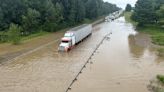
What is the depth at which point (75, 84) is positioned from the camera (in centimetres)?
2488

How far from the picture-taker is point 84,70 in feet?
97.1

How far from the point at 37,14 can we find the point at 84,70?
2968 cm

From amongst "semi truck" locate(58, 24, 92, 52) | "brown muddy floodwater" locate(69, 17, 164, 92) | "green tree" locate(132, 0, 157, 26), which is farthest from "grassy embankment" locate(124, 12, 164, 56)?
"semi truck" locate(58, 24, 92, 52)

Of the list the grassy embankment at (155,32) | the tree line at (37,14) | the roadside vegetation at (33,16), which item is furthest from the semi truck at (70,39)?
the grassy embankment at (155,32)

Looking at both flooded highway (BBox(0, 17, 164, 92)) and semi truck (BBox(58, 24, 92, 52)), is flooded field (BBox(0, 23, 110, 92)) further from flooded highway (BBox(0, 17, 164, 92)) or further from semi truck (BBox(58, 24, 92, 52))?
semi truck (BBox(58, 24, 92, 52))

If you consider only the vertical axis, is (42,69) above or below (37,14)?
below

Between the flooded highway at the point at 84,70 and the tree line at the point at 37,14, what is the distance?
14582 millimetres

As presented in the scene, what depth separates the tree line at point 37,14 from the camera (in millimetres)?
55625

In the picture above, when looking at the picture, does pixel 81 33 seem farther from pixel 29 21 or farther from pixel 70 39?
pixel 29 21

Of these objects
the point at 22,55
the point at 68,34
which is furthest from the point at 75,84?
the point at 68,34

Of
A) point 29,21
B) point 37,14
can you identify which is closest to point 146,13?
point 37,14

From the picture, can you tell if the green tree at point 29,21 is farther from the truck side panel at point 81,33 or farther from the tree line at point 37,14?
the truck side panel at point 81,33

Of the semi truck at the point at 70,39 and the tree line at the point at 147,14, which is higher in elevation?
the tree line at the point at 147,14

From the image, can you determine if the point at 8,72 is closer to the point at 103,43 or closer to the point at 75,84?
the point at 75,84
